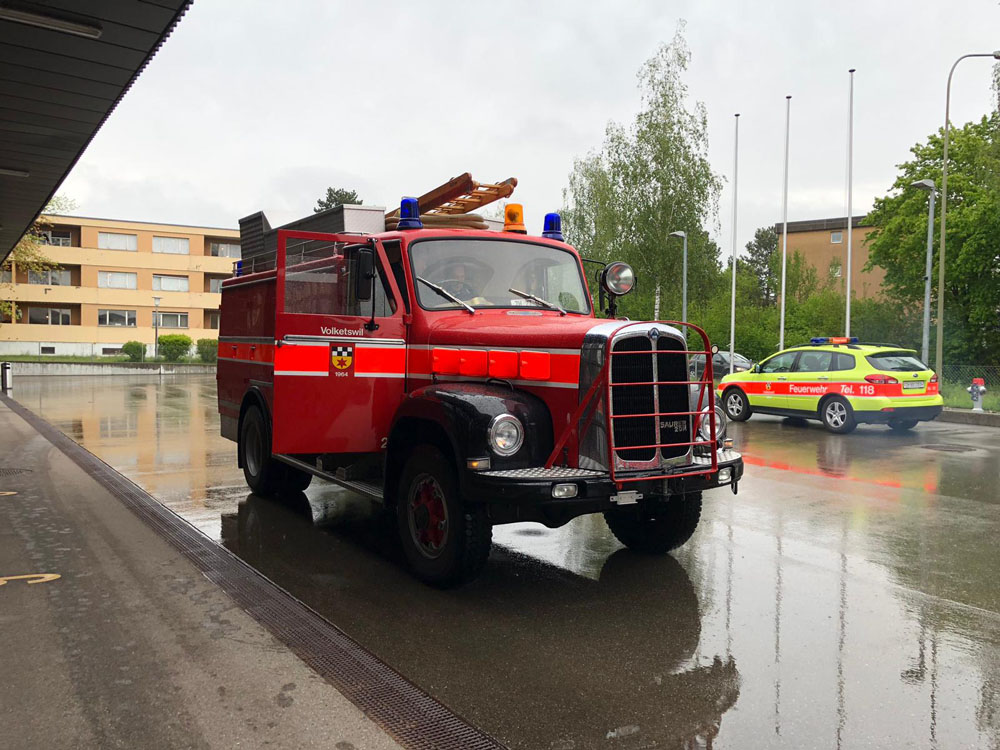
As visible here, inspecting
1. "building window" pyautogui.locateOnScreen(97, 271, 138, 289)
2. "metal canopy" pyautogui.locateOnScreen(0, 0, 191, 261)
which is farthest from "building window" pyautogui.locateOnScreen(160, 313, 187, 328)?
"metal canopy" pyautogui.locateOnScreen(0, 0, 191, 261)

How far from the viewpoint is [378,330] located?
20.5 ft

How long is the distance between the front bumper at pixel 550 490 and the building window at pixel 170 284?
2540 inches

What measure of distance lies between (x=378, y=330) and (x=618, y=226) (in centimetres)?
3044

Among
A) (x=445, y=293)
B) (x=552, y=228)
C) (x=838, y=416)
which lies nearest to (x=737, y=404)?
(x=838, y=416)

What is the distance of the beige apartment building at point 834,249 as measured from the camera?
184 ft

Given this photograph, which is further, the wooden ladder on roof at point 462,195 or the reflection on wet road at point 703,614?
the wooden ladder on roof at point 462,195

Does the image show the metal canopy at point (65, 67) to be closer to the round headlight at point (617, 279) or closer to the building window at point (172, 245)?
the round headlight at point (617, 279)

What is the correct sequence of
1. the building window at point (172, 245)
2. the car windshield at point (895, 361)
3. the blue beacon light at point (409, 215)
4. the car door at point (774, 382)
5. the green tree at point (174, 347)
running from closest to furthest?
1. the blue beacon light at point (409, 215)
2. the car windshield at point (895, 361)
3. the car door at point (774, 382)
4. the green tree at point (174, 347)
5. the building window at point (172, 245)

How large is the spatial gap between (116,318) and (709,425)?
64.0m

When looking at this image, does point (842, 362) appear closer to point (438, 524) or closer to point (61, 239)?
point (438, 524)

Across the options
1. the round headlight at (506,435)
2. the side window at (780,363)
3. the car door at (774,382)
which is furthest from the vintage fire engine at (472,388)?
the side window at (780,363)

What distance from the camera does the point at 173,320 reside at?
6456 cm

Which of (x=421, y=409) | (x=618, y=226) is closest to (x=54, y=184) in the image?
(x=421, y=409)

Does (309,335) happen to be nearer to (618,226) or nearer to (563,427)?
(563,427)
